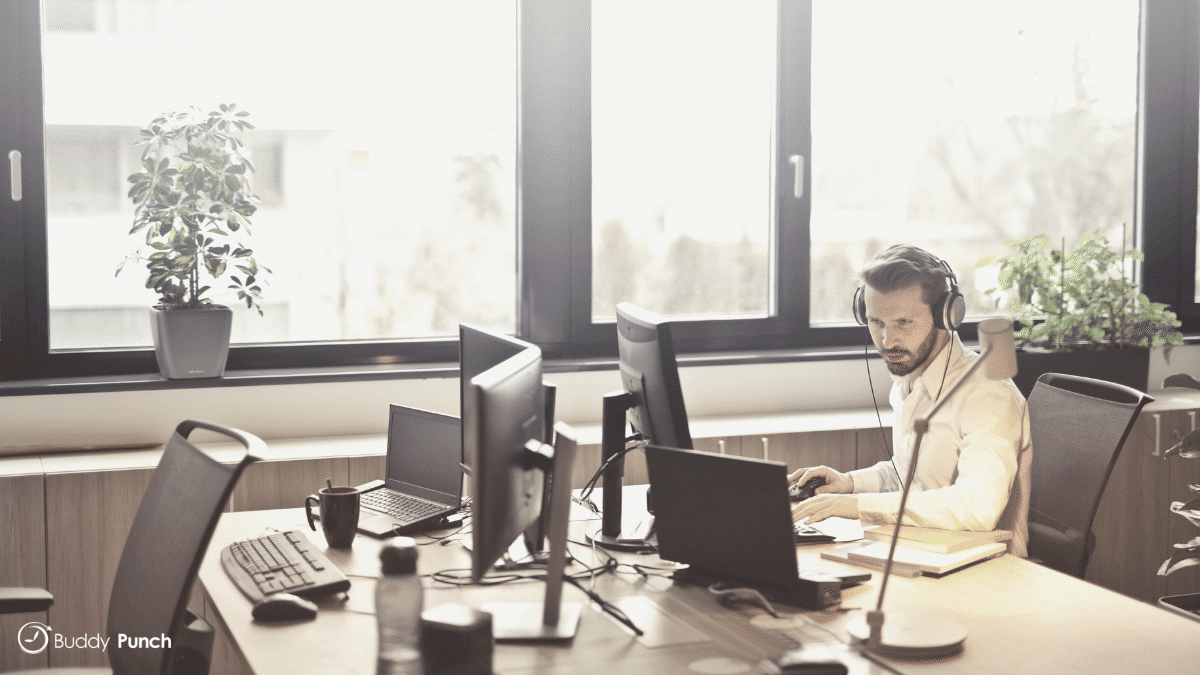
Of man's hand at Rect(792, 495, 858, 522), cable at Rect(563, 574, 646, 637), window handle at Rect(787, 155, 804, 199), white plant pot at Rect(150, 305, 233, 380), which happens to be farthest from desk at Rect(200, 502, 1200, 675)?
window handle at Rect(787, 155, 804, 199)

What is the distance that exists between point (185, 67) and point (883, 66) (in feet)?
7.42

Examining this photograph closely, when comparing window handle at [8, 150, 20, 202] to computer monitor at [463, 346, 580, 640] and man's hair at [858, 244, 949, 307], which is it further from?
man's hair at [858, 244, 949, 307]

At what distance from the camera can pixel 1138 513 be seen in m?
3.45

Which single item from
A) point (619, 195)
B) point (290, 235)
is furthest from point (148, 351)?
point (619, 195)

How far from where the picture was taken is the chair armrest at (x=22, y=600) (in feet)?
6.23

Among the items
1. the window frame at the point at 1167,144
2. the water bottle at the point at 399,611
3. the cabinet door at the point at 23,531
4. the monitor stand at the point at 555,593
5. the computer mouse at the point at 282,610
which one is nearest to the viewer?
the water bottle at the point at 399,611

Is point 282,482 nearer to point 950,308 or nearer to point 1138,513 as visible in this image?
point 950,308

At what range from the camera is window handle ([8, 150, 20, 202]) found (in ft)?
9.57

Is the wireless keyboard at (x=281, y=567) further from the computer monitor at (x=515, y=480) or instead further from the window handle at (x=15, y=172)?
the window handle at (x=15, y=172)

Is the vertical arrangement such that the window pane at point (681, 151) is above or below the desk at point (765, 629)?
above

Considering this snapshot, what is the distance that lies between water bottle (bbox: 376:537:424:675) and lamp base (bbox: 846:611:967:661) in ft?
2.05

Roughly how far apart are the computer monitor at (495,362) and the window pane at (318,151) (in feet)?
3.93

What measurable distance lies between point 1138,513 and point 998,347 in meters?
2.19

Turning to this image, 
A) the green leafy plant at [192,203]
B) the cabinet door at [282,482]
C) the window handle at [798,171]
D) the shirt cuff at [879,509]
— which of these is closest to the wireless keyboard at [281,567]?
the cabinet door at [282,482]
